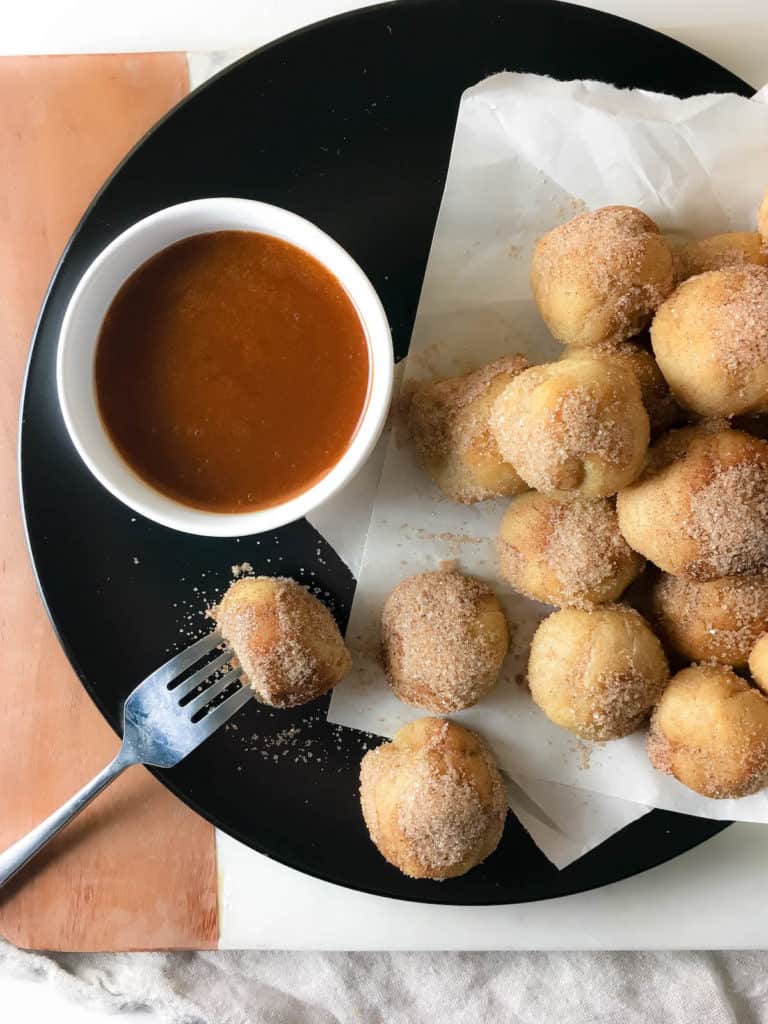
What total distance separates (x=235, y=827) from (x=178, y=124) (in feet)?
3.26

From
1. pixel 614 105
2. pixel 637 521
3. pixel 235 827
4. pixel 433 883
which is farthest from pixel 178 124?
pixel 433 883

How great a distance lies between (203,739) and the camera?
1338 mm

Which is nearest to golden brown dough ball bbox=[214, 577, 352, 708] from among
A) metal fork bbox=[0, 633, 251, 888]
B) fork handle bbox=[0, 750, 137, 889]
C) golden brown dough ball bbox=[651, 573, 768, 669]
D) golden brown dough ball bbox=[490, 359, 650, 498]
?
metal fork bbox=[0, 633, 251, 888]

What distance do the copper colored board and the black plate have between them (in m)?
0.13

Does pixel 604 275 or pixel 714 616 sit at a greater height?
pixel 604 275

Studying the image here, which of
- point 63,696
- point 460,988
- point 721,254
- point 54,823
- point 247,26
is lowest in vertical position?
point 460,988

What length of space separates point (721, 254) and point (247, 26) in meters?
0.79

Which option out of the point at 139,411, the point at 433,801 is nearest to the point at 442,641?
the point at 433,801

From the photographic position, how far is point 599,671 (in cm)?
124

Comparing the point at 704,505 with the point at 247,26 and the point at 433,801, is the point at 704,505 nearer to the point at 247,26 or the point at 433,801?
the point at 433,801

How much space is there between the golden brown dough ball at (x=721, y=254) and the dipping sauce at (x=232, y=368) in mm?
445

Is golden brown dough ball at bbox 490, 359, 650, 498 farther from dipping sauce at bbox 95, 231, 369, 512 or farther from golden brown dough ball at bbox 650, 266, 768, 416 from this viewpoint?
dipping sauce at bbox 95, 231, 369, 512

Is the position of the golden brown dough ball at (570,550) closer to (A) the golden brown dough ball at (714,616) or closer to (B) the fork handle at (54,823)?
(A) the golden brown dough ball at (714,616)

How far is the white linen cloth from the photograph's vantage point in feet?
5.11
